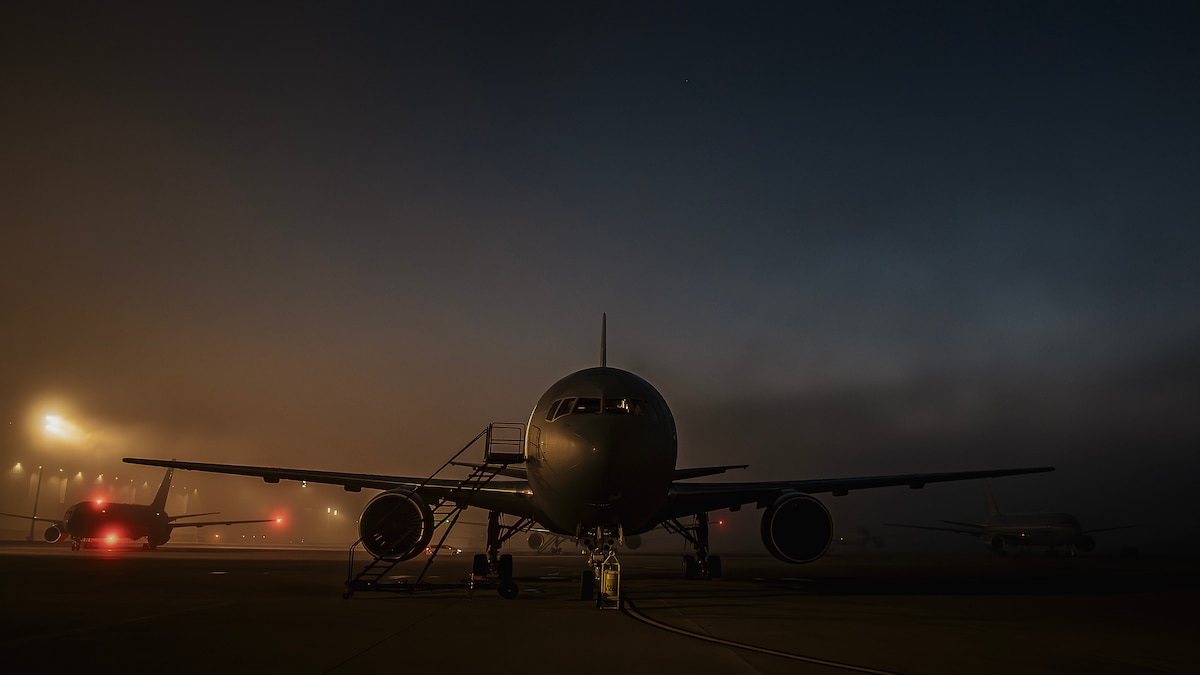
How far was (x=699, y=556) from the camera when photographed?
838 inches

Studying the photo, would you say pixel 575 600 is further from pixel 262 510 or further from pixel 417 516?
pixel 262 510

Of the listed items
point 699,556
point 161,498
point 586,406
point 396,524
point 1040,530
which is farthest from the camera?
point 1040,530

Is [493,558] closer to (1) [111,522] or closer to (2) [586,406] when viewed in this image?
(2) [586,406]

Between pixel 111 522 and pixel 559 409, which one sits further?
pixel 111 522

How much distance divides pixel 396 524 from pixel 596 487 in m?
6.60

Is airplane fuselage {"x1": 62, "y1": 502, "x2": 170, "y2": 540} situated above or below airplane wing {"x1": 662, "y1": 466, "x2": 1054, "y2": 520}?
below

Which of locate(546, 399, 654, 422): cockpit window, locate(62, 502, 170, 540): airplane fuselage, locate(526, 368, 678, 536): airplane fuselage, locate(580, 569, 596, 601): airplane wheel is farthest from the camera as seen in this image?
locate(62, 502, 170, 540): airplane fuselage

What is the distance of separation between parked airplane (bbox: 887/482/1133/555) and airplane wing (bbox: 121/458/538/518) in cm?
4814

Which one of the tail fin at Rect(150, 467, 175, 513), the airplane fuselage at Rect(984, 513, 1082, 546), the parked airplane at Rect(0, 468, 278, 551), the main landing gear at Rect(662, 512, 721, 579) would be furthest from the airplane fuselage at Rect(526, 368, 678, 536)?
the airplane fuselage at Rect(984, 513, 1082, 546)

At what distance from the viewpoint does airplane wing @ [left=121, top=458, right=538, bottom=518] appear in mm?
17375

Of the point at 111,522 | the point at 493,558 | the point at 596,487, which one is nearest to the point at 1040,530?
the point at 493,558

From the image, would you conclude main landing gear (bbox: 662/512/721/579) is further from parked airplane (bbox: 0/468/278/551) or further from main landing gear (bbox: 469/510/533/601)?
parked airplane (bbox: 0/468/278/551)

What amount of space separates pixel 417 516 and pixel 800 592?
8913mm

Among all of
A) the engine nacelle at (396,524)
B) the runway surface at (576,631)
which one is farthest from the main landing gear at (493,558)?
the engine nacelle at (396,524)
